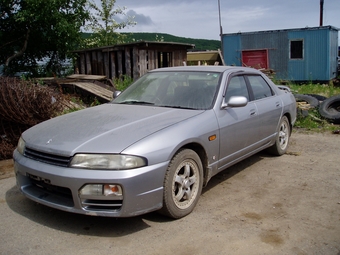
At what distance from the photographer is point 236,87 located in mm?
5059

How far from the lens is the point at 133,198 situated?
132 inches

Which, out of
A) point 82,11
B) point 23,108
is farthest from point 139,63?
point 23,108

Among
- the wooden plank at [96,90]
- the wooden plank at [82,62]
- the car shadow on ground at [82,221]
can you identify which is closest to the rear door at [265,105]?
the car shadow on ground at [82,221]

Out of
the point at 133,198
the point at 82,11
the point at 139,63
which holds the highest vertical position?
the point at 82,11

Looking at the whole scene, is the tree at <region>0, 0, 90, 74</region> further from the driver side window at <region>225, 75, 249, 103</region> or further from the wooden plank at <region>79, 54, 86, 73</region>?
the driver side window at <region>225, 75, 249, 103</region>

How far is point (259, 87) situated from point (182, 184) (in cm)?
254

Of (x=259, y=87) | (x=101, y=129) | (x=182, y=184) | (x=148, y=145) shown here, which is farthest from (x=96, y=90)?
(x=148, y=145)

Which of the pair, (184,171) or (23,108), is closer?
(184,171)

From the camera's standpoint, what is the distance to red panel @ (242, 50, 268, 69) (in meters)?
21.2

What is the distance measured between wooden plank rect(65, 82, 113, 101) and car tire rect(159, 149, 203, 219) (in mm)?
5190

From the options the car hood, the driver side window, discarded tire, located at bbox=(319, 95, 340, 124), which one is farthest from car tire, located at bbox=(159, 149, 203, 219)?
discarded tire, located at bbox=(319, 95, 340, 124)

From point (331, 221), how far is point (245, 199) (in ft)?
3.25

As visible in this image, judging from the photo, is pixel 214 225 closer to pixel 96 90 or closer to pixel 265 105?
pixel 265 105

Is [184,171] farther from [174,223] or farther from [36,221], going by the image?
[36,221]
